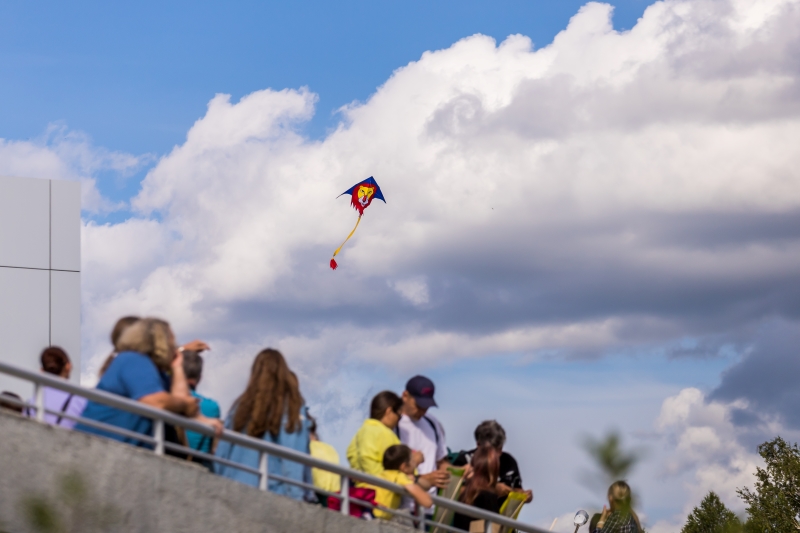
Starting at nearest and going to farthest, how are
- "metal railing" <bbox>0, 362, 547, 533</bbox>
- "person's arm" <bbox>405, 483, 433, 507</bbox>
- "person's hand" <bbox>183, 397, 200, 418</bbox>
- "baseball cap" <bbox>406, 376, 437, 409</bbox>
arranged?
1. "metal railing" <bbox>0, 362, 547, 533</bbox>
2. "person's hand" <bbox>183, 397, 200, 418</bbox>
3. "person's arm" <bbox>405, 483, 433, 507</bbox>
4. "baseball cap" <bbox>406, 376, 437, 409</bbox>

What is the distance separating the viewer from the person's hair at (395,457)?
6.59 meters

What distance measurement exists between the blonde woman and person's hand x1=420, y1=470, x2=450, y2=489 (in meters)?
1.77

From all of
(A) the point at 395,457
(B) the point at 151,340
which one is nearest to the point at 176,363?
(B) the point at 151,340

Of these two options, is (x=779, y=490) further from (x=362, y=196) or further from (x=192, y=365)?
(x=192, y=365)

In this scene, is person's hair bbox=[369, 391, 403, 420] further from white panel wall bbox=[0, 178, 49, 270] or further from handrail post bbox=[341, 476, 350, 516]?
white panel wall bbox=[0, 178, 49, 270]

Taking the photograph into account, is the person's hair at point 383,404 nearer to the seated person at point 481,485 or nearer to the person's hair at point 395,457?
the person's hair at point 395,457

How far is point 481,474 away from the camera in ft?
23.3

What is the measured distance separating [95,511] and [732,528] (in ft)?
9.58

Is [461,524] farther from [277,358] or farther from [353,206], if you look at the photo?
[353,206]

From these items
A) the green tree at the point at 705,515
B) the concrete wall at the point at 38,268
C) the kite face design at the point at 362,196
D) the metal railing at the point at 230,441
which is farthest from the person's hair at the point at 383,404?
the green tree at the point at 705,515

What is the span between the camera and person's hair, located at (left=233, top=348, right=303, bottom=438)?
19.2ft

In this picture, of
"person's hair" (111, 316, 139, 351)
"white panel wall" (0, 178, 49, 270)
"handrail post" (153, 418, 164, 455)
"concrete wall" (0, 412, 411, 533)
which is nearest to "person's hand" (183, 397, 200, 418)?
"handrail post" (153, 418, 164, 455)

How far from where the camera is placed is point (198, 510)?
17.9ft

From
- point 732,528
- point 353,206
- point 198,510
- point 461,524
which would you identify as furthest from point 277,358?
point 353,206
